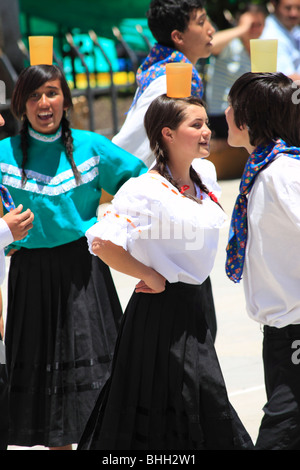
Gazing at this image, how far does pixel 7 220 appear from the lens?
10.5ft

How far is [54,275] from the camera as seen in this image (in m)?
3.81

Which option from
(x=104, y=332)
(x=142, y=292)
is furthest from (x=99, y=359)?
(x=142, y=292)

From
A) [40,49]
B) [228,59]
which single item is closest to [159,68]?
[40,49]

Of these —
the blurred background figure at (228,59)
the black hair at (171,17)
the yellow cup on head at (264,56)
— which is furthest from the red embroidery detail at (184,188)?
the blurred background figure at (228,59)

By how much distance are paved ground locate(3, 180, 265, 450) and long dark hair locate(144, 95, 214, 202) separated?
4.72 feet

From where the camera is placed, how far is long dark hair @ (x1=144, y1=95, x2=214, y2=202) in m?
3.21

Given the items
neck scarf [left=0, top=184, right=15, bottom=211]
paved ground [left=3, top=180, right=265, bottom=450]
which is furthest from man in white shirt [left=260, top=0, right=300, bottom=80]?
neck scarf [left=0, top=184, right=15, bottom=211]

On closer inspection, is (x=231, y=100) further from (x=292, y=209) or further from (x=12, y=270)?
(x=12, y=270)

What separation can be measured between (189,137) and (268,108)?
40 centimetres

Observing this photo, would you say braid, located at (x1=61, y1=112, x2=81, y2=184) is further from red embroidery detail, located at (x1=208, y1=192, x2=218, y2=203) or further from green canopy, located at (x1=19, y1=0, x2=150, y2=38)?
green canopy, located at (x1=19, y1=0, x2=150, y2=38)

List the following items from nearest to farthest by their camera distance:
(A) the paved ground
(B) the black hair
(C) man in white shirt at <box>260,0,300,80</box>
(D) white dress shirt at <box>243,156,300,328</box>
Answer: (D) white dress shirt at <box>243,156,300,328</box>
(A) the paved ground
(B) the black hair
(C) man in white shirt at <box>260,0,300,80</box>

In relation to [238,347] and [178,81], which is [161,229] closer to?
[178,81]

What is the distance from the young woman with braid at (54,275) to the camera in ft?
12.3

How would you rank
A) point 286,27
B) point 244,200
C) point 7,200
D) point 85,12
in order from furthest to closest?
1. point 85,12
2. point 286,27
3. point 7,200
4. point 244,200
